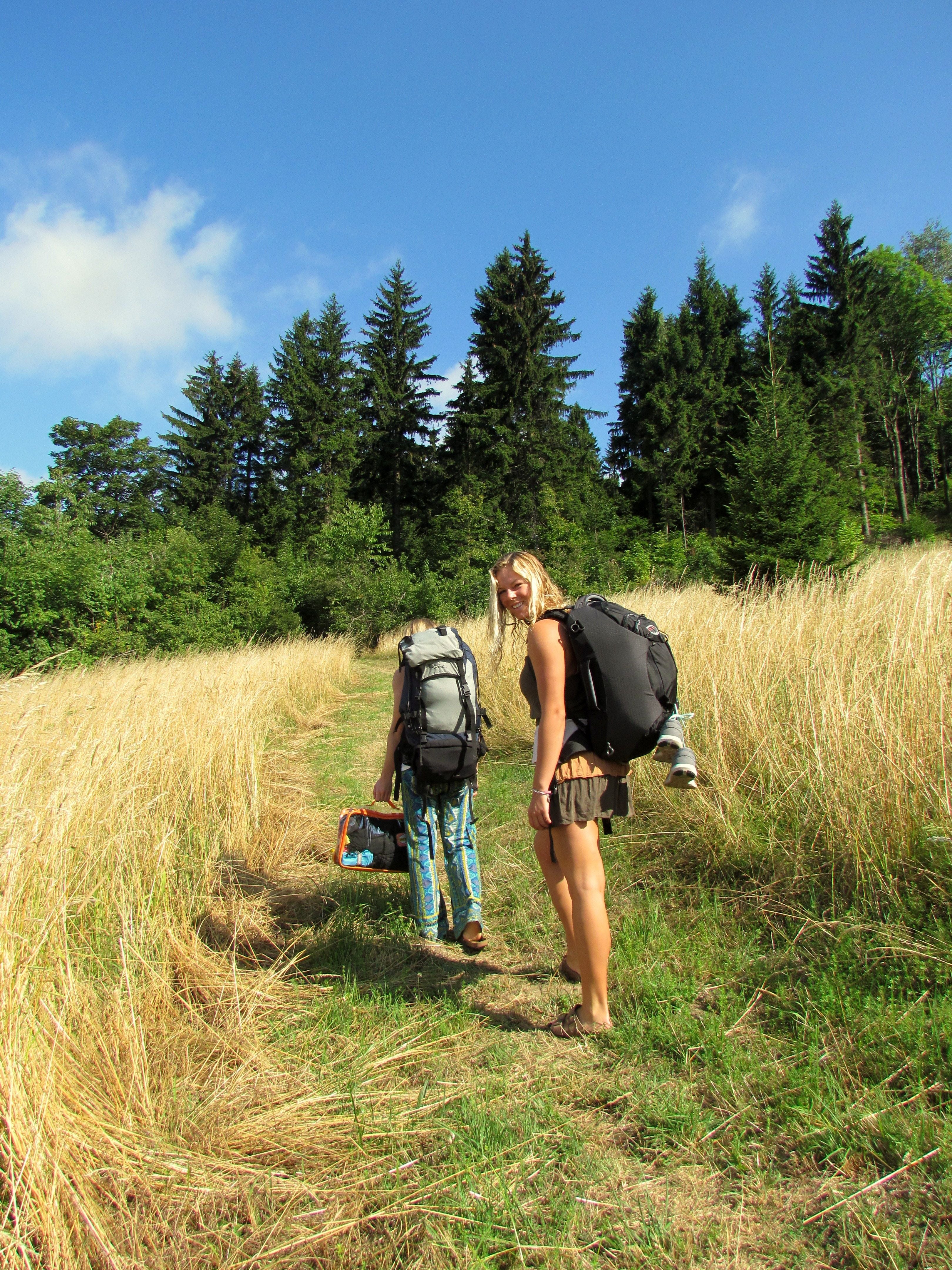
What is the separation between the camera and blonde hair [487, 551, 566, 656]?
2.57 metres

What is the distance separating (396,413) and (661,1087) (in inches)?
1523

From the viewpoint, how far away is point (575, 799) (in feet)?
7.48

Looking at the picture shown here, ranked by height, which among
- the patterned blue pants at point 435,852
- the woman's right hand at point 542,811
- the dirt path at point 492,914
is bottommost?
the dirt path at point 492,914

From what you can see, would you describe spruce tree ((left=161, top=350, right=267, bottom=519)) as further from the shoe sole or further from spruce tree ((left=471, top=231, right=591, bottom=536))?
the shoe sole

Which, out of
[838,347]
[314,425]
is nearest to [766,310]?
[838,347]

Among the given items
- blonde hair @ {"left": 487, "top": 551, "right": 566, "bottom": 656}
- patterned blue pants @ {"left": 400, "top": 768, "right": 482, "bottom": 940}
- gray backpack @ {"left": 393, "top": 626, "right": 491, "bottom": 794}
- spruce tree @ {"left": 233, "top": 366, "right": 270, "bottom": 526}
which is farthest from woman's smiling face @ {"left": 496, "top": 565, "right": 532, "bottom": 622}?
spruce tree @ {"left": 233, "top": 366, "right": 270, "bottom": 526}

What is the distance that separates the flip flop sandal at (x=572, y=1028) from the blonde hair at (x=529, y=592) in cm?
154

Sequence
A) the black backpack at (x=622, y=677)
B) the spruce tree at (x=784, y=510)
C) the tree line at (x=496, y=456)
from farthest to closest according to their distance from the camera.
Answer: the tree line at (x=496, y=456) < the spruce tree at (x=784, y=510) < the black backpack at (x=622, y=677)

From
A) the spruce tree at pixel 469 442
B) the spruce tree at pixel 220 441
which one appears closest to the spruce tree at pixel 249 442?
the spruce tree at pixel 220 441

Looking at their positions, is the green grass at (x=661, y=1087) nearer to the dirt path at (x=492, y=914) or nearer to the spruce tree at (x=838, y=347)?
the dirt path at (x=492, y=914)

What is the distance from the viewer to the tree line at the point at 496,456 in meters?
23.5

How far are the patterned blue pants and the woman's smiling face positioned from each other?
1.15 metres

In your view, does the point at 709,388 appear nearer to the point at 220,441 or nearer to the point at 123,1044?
the point at 220,441

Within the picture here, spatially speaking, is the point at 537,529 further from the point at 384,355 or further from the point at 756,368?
the point at 756,368
